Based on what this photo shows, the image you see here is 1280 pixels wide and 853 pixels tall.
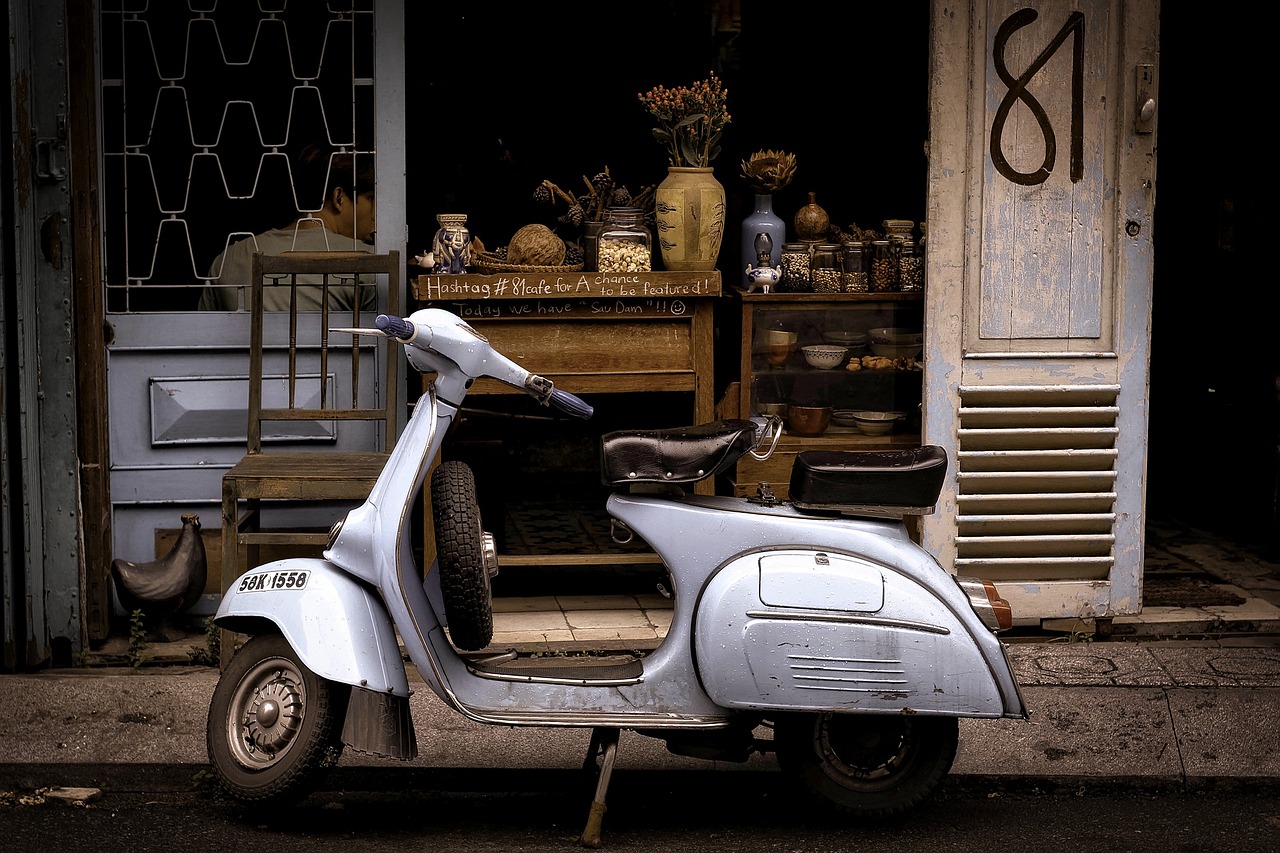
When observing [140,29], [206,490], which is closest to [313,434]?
[206,490]

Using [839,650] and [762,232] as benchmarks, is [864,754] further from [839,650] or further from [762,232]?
Result: [762,232]

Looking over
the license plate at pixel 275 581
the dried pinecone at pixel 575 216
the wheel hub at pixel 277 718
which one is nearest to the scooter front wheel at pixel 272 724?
the wheel hub at pixel 277 718

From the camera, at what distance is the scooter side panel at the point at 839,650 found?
12.9 ft

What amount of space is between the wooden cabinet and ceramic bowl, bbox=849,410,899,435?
1.0 inches

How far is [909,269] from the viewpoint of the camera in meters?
6.04

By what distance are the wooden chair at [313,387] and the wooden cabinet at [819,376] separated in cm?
143

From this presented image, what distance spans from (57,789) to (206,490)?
1.56 m

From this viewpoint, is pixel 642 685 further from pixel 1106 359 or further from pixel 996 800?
pixel 1106 359

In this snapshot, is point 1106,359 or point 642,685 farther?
point 1106,359

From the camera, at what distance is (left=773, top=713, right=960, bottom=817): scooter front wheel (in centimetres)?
408

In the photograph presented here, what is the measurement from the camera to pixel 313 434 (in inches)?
228

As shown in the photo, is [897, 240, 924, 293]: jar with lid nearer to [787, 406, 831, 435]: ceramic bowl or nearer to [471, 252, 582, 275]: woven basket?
[787, 406, 831, 435]: ceramic bowl

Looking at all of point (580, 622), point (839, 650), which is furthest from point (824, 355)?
point (839, 650)

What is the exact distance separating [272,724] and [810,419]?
2.82 meters
